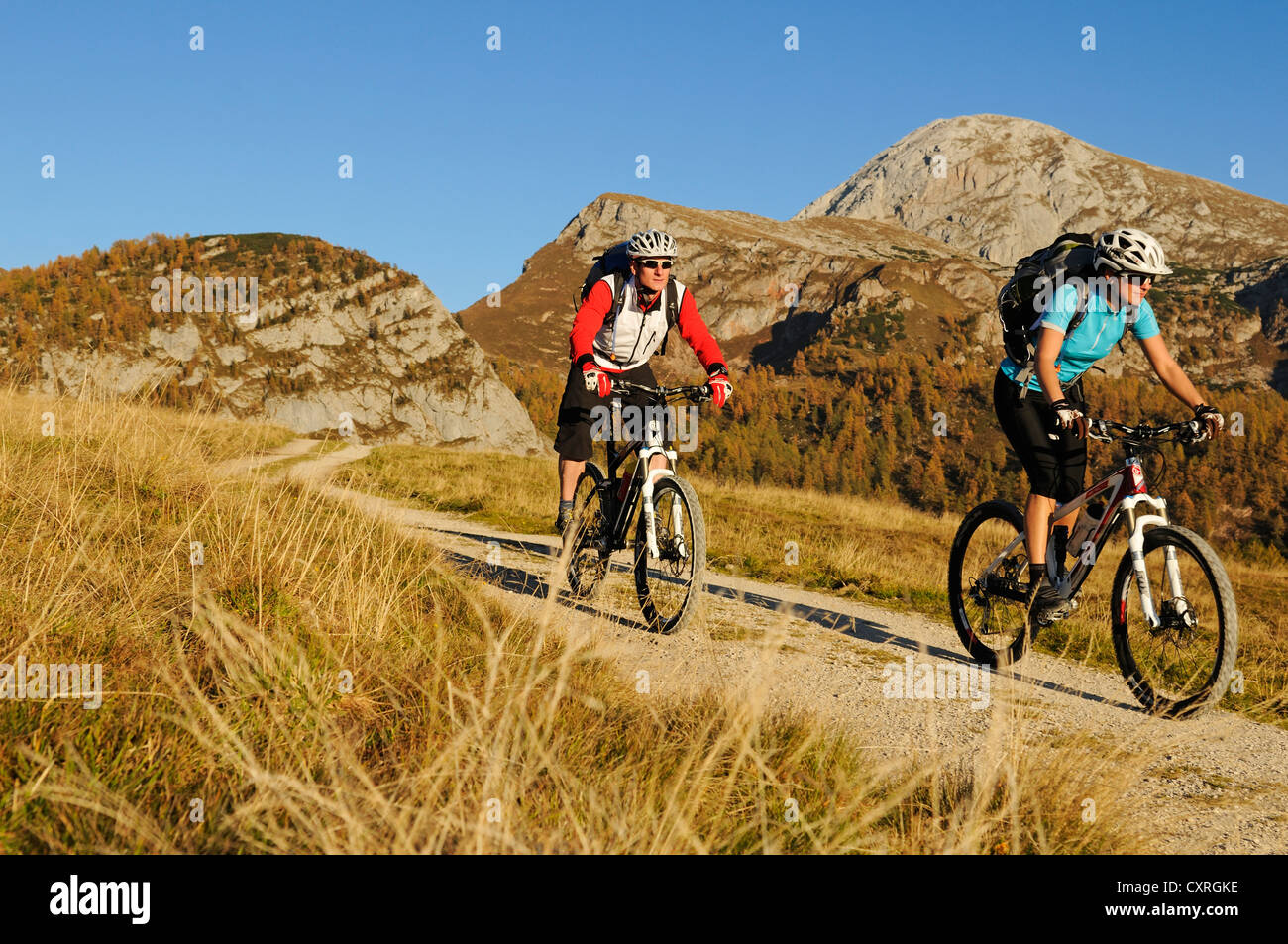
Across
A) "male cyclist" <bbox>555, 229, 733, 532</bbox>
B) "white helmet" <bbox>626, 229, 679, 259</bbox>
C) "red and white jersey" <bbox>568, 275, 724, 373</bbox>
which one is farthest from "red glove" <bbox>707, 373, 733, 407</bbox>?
"white helmet" <bbox>626, 229, 679, 259</bbox>

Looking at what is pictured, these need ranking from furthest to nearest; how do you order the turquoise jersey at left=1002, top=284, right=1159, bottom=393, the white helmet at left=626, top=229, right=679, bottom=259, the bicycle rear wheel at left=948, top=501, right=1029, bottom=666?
the white helmet at left=626, top=229, right=679, bottom=259 → the bicycle rear wheel at left=948, top=501, right=1029, bottom=666 → the turquoise jersey at left=1002, top=284, right=1159, bottom=393

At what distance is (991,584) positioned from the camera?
541cm

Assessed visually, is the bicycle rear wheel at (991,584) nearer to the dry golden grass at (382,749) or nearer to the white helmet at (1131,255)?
the white helmet at (1131,255)

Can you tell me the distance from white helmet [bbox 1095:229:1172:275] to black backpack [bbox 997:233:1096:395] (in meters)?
0.15

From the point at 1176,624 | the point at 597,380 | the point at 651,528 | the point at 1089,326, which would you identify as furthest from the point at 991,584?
the point at 597,380

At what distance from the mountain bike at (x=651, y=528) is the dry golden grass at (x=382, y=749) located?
1.37m

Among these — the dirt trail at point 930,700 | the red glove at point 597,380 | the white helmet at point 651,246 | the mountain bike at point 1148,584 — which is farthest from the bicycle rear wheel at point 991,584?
the white helmet at point 651,246

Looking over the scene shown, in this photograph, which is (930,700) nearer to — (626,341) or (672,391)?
(672,391)

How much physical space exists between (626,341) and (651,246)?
74 cm

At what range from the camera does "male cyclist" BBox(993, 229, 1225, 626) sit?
4.46 metres

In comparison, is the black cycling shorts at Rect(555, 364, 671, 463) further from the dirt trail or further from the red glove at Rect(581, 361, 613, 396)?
the dirt trail

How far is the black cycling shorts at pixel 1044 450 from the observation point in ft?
16.4

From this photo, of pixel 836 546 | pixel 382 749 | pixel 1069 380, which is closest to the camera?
pixel 382 749
